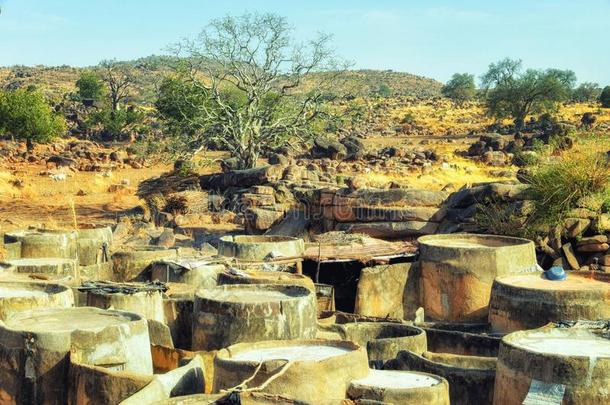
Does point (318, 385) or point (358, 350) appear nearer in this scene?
point (318, 385)

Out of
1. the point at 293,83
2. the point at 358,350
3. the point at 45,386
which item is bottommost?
the point at 45,386

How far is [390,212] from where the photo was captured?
630 inches

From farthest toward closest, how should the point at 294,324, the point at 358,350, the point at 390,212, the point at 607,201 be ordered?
the point at 390,212 → the point at 607,201 → the point at 294,324 → the point at 358,350

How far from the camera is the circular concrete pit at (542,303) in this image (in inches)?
349

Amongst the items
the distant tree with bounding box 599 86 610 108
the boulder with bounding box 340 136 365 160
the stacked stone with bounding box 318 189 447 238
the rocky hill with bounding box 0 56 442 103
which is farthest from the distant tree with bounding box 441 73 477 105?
the stacked stone with bounding box 318 189 447 238

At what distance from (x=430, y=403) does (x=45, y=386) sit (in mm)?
2975

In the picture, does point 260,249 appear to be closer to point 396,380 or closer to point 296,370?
point 396,380

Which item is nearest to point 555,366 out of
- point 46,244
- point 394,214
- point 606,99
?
point 46,244

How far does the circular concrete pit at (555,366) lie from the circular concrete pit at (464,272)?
157 inches

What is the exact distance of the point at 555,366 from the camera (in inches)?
245

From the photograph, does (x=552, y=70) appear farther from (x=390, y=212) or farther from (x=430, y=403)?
(x=430, y=403)

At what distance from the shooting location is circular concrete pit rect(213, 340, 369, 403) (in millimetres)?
6145

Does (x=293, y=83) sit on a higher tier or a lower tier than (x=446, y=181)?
higher

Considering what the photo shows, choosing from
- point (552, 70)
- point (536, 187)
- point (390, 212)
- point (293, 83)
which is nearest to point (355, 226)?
point (390, 212)
